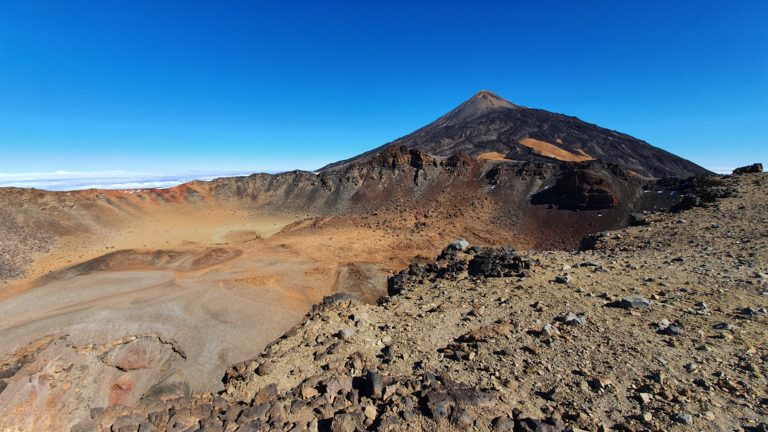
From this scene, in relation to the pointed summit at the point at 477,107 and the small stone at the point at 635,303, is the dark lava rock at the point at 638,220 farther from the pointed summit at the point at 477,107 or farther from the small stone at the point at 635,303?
the pointed summit at the point at 477,107

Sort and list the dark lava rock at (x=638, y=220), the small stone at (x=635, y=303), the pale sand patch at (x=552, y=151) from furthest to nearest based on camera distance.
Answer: the pale sand patch at (x=552, y=151) → the dark lava rock at (x=638, y=220) → the small stone at (x=635, y=303)

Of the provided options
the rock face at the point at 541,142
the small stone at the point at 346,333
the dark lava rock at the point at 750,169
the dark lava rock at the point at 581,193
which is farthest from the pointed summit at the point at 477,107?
the small stone at the point at 346,333

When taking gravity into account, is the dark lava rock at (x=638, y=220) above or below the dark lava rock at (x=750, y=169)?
below

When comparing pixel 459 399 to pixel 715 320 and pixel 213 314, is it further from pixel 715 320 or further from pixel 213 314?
pixel 213 314

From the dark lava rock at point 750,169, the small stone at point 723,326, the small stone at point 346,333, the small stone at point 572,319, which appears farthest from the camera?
the dark lava rock at point 750,169

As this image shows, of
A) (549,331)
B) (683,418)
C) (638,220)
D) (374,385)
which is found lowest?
(374,385)

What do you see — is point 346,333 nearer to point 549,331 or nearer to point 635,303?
point 549,331

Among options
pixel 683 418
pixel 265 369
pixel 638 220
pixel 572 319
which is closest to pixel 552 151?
pixel 638 220

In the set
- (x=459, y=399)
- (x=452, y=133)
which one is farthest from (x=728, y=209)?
(x=452, y=133)
